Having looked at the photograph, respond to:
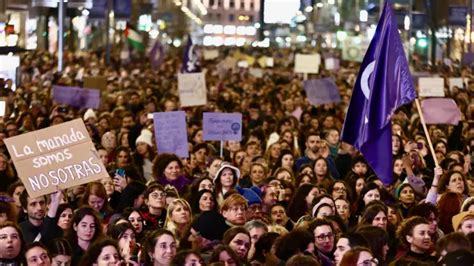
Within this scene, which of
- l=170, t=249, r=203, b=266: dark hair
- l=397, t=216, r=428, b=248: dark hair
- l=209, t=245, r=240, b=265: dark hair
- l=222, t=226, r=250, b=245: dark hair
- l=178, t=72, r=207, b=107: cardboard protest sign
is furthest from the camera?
l=178, t=72, r=207, b=107: cardboard protest sign

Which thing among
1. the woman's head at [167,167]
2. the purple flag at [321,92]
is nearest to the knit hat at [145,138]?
the woman's head at [167,167]

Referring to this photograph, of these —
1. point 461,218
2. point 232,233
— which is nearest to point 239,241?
point 232,233

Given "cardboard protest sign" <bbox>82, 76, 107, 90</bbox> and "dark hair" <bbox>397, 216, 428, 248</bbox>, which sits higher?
"dark hair" <bbox>397, 216, 428, 248</bbox>

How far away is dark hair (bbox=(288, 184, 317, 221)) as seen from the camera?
1459cm

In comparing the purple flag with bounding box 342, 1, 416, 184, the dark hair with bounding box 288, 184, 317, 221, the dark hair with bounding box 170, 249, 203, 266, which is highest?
the purple flag with bounding box 342, 1, 416, 184

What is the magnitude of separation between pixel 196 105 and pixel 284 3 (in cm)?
11283

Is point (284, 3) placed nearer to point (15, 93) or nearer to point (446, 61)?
point (446, 61)

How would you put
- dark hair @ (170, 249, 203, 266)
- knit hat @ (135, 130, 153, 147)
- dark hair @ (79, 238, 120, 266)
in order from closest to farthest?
dark hair @ (170, 249, 203, 266), dark hair @ (79, 238, 120, 266), knit hat @ (135, 130, 153, 147)

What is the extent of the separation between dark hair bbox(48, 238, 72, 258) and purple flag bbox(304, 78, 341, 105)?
1678 centimetres

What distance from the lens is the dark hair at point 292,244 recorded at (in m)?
11.6

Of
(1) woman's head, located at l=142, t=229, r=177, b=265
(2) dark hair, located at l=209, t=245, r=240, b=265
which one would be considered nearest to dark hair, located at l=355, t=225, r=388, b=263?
(2) dark hair, located at l=209, t=245, r=240, b=265

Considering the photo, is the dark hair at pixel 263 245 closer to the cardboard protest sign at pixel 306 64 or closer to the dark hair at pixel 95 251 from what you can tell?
the dark hair at pixel 95 251

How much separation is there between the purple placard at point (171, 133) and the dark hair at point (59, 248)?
24.5 ft

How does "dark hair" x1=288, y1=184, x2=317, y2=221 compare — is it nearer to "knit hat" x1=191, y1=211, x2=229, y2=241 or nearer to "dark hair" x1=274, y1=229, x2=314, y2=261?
"knit hat" x1=191, y1=211, x2=229, y2=241
